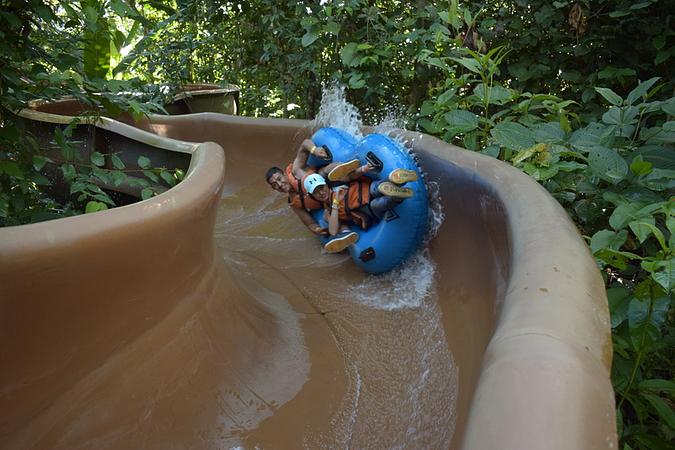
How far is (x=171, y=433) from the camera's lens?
A: 1.55 meters

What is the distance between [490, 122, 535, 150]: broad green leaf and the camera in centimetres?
220

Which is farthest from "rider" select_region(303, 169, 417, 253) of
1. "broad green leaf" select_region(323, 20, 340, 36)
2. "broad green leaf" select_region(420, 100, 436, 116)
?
"broad green leaf" select_region(323, 20, 340, 36)

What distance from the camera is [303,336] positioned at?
2248 mm

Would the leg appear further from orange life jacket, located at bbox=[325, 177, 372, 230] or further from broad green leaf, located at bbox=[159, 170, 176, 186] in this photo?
broad green leaf, located at bbox=[159, 170, 176, 186]

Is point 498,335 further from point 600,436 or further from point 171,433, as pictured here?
point 171,433

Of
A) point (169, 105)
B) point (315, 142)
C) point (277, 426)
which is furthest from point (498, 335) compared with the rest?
point (169, 105)

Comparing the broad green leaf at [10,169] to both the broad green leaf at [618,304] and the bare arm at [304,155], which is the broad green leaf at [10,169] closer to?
the broad green leaf at [618,304]

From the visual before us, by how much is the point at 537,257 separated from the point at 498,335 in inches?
12.5

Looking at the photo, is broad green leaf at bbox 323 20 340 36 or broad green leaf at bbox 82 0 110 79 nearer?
broad green leaf at bbox 82 0 110 79

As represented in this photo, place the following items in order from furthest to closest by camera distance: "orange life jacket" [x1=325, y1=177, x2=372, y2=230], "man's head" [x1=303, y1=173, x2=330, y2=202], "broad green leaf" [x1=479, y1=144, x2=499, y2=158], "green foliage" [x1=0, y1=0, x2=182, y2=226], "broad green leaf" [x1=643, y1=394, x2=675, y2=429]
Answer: "man's head" [x1=303, y1=173, x2=330, y2=202]
"orange life jacket" [x1=325, y1=177, x2=372, y2=230]
"broad green leaf" [x1=479, y1=144, x2=499, y2=158]
"green foliage" [x1=0, y1=0, x2=182, y2=226]
"broad green leaf" [x1=643, y1=394, x2=675, y2=429]

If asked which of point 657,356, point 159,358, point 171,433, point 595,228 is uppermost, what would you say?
point 595,228

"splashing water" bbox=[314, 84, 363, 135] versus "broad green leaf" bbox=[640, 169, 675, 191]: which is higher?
"broad green leaf" bbox=[640, 169, 675, 191]

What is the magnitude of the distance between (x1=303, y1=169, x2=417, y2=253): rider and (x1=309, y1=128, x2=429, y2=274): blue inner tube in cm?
5

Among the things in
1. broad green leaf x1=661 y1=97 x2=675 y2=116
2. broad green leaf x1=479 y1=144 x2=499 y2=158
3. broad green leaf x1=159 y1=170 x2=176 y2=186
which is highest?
broad green leaf x1=661 y1=97 x2=675 y2=116
